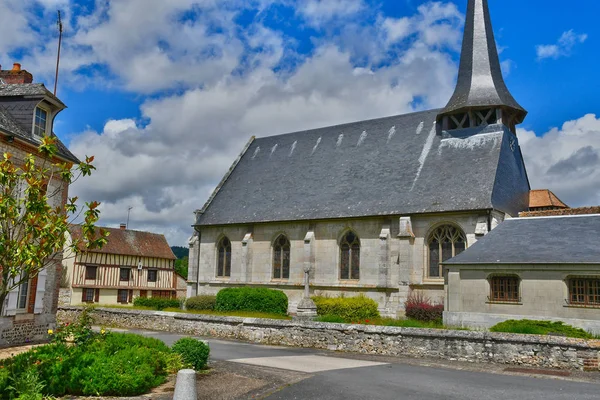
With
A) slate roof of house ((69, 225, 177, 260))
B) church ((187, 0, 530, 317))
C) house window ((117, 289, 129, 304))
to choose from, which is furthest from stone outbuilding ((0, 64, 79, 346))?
house window ((117, 289, 129, 304))

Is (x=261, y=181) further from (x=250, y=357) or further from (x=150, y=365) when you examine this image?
(x=150, y=365)

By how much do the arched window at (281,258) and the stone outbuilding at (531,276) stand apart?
9929 mm

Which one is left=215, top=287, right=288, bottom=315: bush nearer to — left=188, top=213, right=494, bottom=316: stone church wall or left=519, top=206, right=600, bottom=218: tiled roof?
left=188, top=213, right=494, bottom=316: stone church wall

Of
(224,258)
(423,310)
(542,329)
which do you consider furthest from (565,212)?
(224,258)

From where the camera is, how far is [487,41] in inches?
971

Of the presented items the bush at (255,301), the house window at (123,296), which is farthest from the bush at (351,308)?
the house window at (123,296)

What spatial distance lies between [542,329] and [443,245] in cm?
809

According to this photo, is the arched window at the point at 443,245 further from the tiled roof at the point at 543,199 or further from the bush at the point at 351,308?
the tiled roof at the point at 543,199

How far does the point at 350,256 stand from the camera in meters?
23.2

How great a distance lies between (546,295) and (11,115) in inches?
652

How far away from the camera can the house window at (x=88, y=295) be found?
1325 inches

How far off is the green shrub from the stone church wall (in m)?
6.49

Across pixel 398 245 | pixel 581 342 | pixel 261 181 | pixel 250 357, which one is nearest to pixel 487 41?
pixel 398 245

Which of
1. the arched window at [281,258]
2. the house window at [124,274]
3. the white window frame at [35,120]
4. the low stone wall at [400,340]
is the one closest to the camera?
the low stone wall at [400,340]
